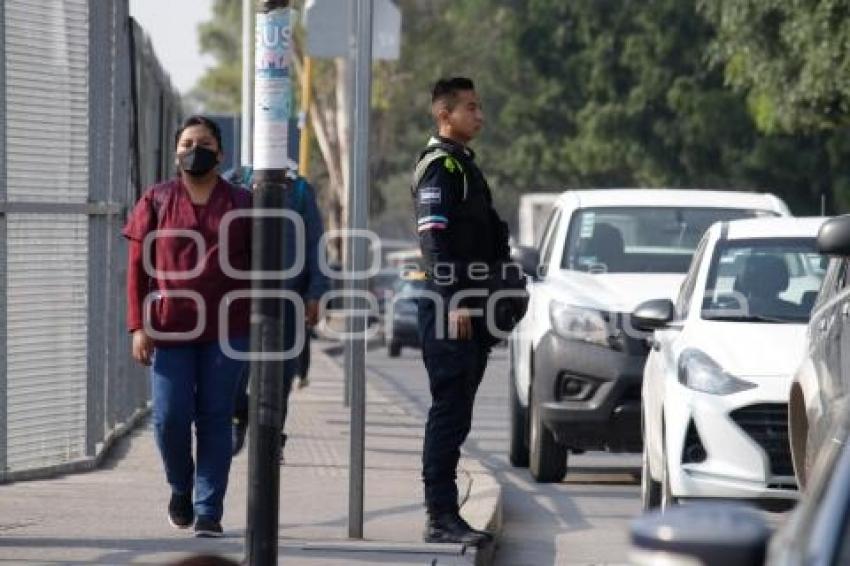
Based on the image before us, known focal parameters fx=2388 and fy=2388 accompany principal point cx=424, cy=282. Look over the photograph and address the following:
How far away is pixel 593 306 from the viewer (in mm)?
13820

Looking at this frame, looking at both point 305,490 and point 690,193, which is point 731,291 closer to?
point 305,490

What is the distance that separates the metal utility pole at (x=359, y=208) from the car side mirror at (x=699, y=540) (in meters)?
6.05

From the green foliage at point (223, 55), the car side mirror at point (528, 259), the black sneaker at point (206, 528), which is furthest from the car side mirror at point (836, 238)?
the green foliage at point (223, 55)

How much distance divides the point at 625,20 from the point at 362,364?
47881mm

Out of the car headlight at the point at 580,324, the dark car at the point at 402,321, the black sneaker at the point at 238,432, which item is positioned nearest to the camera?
the black sneaker at the point at 238,432

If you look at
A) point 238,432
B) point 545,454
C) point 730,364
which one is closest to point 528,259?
point 545,454

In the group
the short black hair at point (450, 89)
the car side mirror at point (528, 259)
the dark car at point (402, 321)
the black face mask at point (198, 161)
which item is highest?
the short black hair at point (450, 89)

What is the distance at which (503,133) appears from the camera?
248 feet

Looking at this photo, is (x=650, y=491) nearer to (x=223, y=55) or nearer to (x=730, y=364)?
(x=730, y=364)

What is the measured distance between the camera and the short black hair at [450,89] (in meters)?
10.2

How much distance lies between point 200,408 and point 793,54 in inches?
1014

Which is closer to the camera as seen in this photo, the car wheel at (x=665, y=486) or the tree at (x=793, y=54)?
the car wheel at (x=665, y=486)

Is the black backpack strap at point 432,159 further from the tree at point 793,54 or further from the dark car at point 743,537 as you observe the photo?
the tree at point 793,54

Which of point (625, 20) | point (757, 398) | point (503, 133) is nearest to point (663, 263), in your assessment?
point (757, 398)
